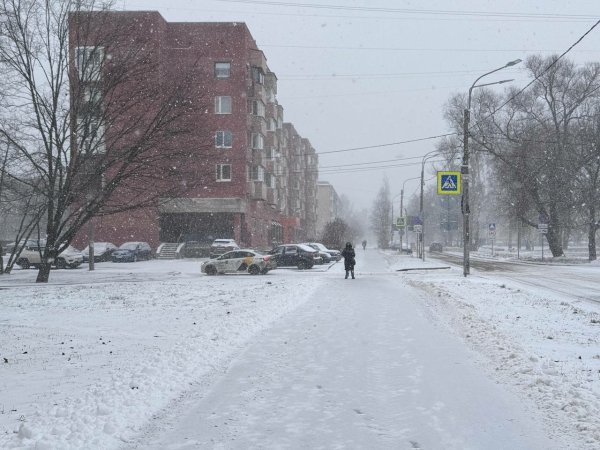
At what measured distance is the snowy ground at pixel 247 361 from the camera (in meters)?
5.33

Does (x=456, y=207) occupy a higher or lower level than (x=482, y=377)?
higher

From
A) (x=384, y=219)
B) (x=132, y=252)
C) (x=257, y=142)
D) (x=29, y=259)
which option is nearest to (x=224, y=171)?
(x=257, y=142)

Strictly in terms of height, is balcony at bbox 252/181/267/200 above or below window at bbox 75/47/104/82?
below

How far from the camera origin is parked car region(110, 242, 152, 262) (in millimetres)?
41719

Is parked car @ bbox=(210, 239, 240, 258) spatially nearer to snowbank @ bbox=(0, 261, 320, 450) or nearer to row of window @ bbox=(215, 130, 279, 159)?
row of window @ bbox=(215, 130, 279, 159)

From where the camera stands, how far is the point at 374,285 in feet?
A: 70.6

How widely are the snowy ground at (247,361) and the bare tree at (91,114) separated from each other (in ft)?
22.6

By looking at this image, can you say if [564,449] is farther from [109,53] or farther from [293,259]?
[293,259]

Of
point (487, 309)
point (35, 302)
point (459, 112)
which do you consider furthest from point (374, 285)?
point (459, 112)

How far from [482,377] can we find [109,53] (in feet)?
67.0

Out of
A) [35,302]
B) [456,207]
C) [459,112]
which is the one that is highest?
[459,112]

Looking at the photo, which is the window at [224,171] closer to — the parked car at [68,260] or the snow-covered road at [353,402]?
the parked car at [68,260]

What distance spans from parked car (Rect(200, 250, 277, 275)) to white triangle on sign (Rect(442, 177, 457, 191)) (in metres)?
9.42

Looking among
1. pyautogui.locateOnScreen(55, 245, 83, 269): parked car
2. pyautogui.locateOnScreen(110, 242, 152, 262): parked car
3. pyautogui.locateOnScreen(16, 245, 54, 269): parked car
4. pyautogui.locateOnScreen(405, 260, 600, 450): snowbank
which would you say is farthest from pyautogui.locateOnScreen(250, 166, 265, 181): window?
pyautogui.locateOnScreen(405, 260, 600, 450): snowbank
